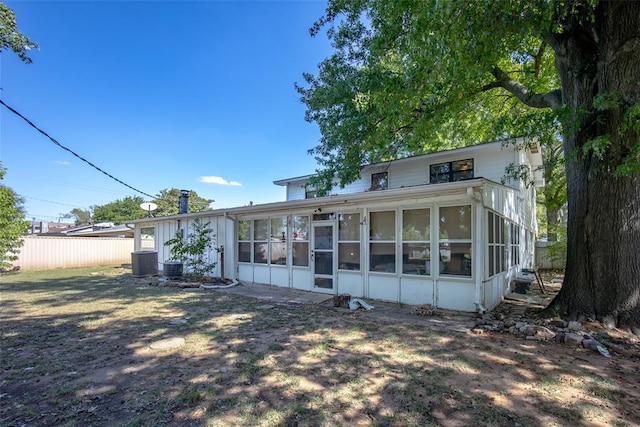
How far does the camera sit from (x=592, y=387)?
10.5 ft

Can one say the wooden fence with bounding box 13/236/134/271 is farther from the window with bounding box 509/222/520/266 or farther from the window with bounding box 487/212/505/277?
the window with bounding box 509/222/520/266

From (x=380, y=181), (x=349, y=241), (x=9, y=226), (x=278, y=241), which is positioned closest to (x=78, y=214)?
(x=9, y=226)

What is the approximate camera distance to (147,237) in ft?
52.4

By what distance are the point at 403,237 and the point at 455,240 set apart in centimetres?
113

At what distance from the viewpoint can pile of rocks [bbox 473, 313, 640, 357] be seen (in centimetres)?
430

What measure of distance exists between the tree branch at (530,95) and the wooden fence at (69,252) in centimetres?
1992

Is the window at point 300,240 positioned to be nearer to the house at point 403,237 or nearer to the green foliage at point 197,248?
the house at point 403,237

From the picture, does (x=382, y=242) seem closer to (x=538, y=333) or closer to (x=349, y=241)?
(x=349, y=241)

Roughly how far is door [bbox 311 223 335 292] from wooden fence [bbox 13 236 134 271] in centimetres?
1478

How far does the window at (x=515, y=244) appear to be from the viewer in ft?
30.9

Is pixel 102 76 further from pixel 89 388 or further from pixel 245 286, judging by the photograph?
pixel 89 388

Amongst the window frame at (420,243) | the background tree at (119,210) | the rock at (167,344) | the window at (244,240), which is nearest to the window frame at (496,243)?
the window frame at (420,243)

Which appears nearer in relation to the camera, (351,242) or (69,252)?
(351,242)

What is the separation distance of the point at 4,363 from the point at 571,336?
24.6 ft
